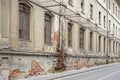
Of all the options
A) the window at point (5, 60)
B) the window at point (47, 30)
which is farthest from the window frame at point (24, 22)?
the window at point (47, 30)

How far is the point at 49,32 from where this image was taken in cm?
Result: 2277

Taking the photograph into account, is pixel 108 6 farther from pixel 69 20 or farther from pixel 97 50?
pixel 69 20

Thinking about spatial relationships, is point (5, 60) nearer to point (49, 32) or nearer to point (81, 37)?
point (49, 32)

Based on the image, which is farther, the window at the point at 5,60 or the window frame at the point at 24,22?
the window frame at the point at 24,22

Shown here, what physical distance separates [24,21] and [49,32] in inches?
166

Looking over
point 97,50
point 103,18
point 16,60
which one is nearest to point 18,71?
point 16,60

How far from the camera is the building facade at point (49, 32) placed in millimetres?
16547

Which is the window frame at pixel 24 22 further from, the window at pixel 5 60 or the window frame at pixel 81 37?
the window frame at pixel 81 37

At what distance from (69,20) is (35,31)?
25.8 feet

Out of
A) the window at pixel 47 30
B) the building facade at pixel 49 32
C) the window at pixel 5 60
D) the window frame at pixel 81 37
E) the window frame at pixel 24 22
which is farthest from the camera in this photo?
the window frame at pixel 81 37

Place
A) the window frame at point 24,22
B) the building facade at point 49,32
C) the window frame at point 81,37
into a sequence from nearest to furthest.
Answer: the building facade at point 49,32 < the window frame at point 24,22 < the window frame at point 81,37

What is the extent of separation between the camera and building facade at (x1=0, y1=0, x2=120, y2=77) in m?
16.5

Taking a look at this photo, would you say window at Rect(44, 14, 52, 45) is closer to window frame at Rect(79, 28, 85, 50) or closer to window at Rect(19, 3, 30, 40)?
window at Rect(19, 3, 30, 40)

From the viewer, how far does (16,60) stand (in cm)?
1688
